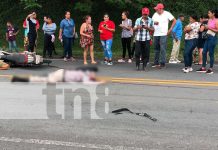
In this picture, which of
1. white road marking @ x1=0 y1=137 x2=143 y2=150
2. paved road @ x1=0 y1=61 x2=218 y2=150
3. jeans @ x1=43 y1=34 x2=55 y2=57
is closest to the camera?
Result: white road marking @ x1=0 y1=137 x2=143 y2=150

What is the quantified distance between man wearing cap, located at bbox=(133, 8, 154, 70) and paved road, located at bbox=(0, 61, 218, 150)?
198 cm

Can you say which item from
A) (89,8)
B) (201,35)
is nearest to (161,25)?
(201,35)

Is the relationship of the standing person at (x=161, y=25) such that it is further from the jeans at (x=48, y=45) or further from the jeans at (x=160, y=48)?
the jeans at (x=48, y=45)

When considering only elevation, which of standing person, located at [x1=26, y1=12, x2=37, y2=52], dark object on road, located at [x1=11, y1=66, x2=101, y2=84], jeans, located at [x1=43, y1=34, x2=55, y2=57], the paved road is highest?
dark object on road, located at [x1=11, y1=66, x2=101, y2=84]

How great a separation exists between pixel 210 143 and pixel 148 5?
13764 millimetres

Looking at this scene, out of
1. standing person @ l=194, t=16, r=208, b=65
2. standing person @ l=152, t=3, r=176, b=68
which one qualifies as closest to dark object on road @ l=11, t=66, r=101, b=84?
standing person @ l=194, t=16, r=208, b=65

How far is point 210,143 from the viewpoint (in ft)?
15.9

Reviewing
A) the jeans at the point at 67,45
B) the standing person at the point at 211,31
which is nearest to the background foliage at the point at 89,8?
the jeans at the point at 67,45

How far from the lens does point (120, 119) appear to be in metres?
5.97

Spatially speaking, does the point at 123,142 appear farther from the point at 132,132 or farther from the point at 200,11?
the point at 200,11

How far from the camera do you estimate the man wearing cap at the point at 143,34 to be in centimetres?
1054

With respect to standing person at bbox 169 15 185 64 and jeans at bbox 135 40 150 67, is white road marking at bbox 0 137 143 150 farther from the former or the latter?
standing person at bbox 169 15 185 64

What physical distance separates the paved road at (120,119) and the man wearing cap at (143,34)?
6.49 feet

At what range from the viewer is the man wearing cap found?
10539mm
